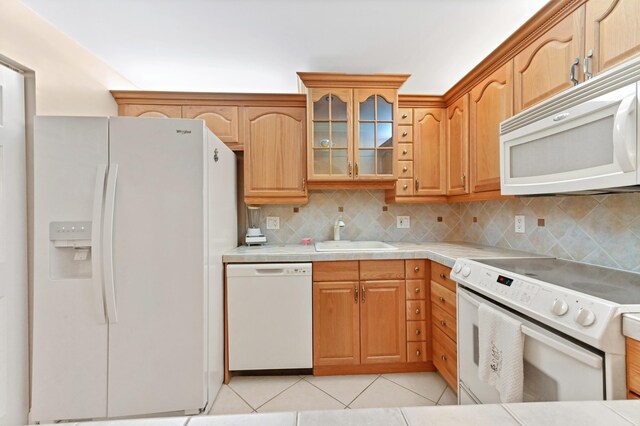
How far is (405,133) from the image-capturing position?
2453mm

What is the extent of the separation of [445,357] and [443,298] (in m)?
0.39

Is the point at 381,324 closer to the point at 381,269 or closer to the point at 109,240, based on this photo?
the point at 381,269

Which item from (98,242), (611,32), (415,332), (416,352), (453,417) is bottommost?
(416,352)

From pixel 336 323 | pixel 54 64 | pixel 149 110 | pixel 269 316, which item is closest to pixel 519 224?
pixel 336 323

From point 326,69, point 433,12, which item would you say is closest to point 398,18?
point 433,12

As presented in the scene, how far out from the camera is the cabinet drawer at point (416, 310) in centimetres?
202

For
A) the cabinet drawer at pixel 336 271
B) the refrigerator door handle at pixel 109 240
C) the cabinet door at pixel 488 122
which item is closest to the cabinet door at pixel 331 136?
the cabinet drawer at pixel 336 271

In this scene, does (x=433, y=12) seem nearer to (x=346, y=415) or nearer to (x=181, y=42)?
(x=181, y=42)

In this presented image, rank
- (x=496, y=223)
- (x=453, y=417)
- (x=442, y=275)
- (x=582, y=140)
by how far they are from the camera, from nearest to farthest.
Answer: (x=453, y=417), (x=582, y=140), (x=442, y=275), (x=496, y=223)

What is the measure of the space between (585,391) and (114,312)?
6.67 feet

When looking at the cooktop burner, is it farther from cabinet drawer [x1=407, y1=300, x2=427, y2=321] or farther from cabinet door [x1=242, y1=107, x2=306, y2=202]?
cabinet door [x1=242, y1=107, x2=306, y2=202]

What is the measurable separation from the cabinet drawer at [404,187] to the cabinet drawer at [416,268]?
2.23ft

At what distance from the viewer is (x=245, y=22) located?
5.76ft

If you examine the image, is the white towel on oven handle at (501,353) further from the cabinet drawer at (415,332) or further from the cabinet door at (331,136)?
the cabinet door at (331,136)
